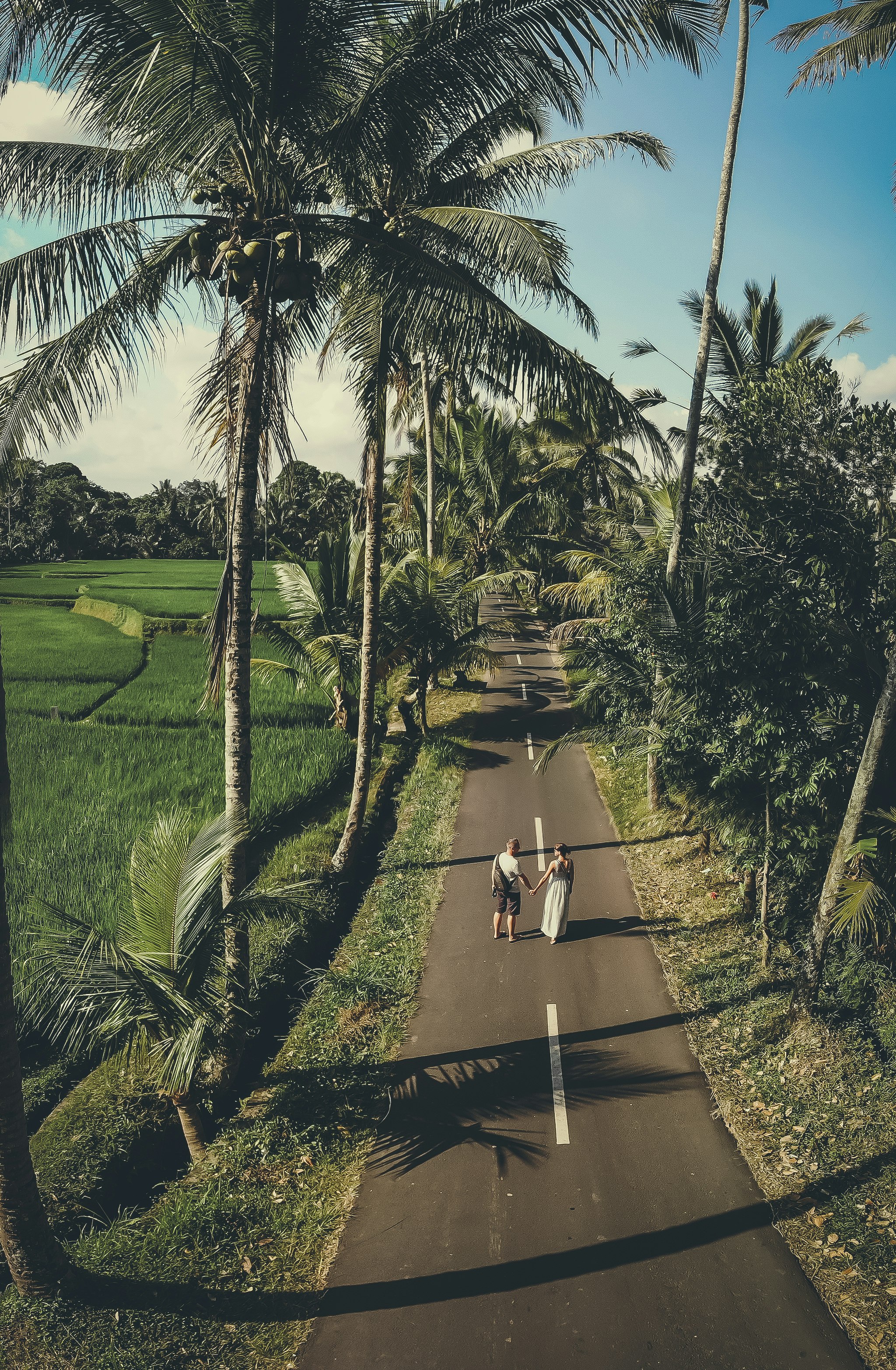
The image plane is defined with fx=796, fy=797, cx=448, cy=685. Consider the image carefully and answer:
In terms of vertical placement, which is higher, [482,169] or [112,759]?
[482,169]

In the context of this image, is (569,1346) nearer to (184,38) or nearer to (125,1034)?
(125,1034)

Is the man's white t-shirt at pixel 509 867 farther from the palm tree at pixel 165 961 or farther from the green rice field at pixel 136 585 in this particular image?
the green rice field at pixel 136 585

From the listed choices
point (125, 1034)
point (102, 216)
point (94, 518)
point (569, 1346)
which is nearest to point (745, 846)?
point (569, 1346)

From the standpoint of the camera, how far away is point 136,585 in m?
Result: 44.3

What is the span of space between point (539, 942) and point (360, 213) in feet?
30.2

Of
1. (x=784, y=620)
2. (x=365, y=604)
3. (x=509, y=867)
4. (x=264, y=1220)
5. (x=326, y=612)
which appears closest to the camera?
(x=264, y=1220)

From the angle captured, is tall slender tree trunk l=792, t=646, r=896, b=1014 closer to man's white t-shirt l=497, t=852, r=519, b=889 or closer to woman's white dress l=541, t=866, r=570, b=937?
woman's white dress l=541, t=866, r=570, b=937

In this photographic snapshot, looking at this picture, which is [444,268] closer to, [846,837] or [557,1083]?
[846,837]

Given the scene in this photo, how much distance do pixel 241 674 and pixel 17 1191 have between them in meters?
4.18

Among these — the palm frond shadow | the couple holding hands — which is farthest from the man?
the palm frond shadow

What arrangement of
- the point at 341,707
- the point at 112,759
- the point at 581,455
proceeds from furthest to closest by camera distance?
the point at 581,455
the point at 341,707
the point at 112,759

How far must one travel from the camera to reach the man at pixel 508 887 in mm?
10320

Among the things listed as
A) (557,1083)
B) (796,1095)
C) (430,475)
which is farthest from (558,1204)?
(430,475)

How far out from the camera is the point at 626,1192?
21.8 ft
